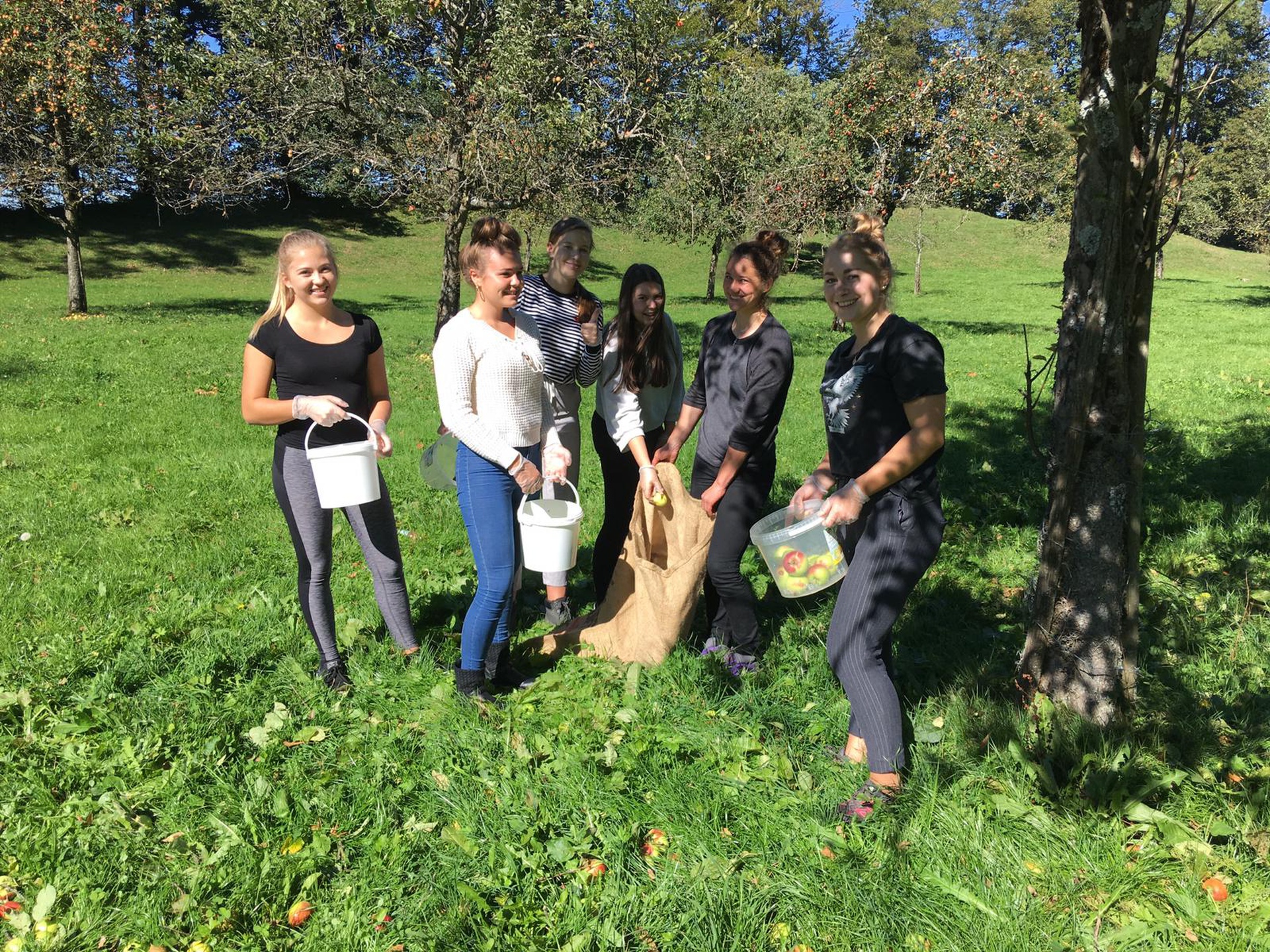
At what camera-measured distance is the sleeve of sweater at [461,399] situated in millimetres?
3033

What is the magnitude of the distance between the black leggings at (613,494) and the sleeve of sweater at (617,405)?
0.33 feet

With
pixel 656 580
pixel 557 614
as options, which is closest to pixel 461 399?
pixel 656 580

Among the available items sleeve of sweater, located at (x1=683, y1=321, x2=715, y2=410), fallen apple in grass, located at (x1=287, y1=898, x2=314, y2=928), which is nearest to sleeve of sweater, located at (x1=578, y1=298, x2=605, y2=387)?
sleeve of sweater, located at (x1=683, y1=321, x2=715, y2=410)

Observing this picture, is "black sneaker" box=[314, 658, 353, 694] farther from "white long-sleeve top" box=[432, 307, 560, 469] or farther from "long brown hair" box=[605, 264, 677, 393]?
"long brown hair" box=[605, 264, 677, 393]

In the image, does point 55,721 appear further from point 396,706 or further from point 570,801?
point 570,801

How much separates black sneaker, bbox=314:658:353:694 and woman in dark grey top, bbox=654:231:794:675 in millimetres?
1528

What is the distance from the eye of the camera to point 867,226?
10.0 feet

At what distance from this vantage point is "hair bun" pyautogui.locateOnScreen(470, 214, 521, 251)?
3092 millimetres

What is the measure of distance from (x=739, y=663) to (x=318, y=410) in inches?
78.8

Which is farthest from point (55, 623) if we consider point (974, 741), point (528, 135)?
point (528, 135)

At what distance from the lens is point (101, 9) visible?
14.8 meters

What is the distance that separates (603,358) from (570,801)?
1.94 m

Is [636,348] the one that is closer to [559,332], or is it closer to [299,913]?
[559,332]

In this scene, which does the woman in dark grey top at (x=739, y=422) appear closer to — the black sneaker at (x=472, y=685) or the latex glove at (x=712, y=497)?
the latex glove at (x=712, y=497)
